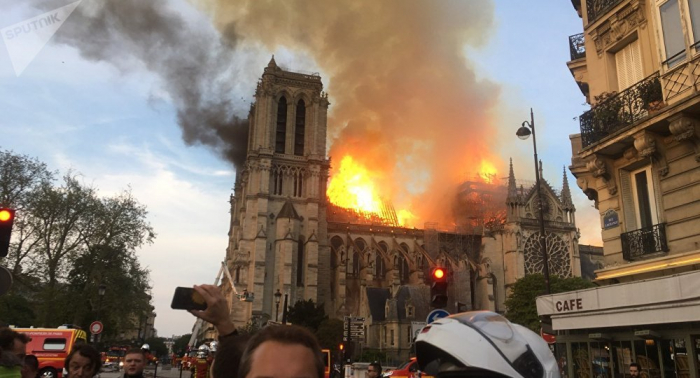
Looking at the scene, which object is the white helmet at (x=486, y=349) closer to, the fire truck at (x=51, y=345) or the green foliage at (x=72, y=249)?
the fire truck at (x=51, y=345)

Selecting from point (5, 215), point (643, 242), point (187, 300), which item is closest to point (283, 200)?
point (643, 242)

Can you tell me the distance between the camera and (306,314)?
164 feet

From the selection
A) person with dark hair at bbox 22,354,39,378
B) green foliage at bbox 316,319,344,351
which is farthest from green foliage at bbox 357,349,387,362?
person with dark hair at bbox 22,354,39,378

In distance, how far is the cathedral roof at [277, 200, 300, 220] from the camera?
5712cm

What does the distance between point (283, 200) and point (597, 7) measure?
4858 cm

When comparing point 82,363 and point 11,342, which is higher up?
point 11,342

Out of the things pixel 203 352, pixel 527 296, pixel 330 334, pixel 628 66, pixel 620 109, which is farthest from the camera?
pixel 330 334

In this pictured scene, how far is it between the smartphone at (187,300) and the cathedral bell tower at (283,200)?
160 feet

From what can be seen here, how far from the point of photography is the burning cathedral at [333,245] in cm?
5556

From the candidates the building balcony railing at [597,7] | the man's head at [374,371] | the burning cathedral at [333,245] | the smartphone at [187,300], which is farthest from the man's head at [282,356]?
the burning cathedral at [333,245]

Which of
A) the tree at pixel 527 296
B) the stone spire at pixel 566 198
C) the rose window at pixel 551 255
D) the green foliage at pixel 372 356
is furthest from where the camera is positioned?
the stone spire at pixel 566 198

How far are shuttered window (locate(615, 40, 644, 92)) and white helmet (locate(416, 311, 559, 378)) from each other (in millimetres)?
10593

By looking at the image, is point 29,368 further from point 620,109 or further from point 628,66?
point 628,66

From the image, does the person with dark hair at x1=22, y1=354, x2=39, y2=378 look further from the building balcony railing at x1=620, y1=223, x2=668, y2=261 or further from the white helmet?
the building balcony railing at x1=620, y1=223, x2=668, y2=261
